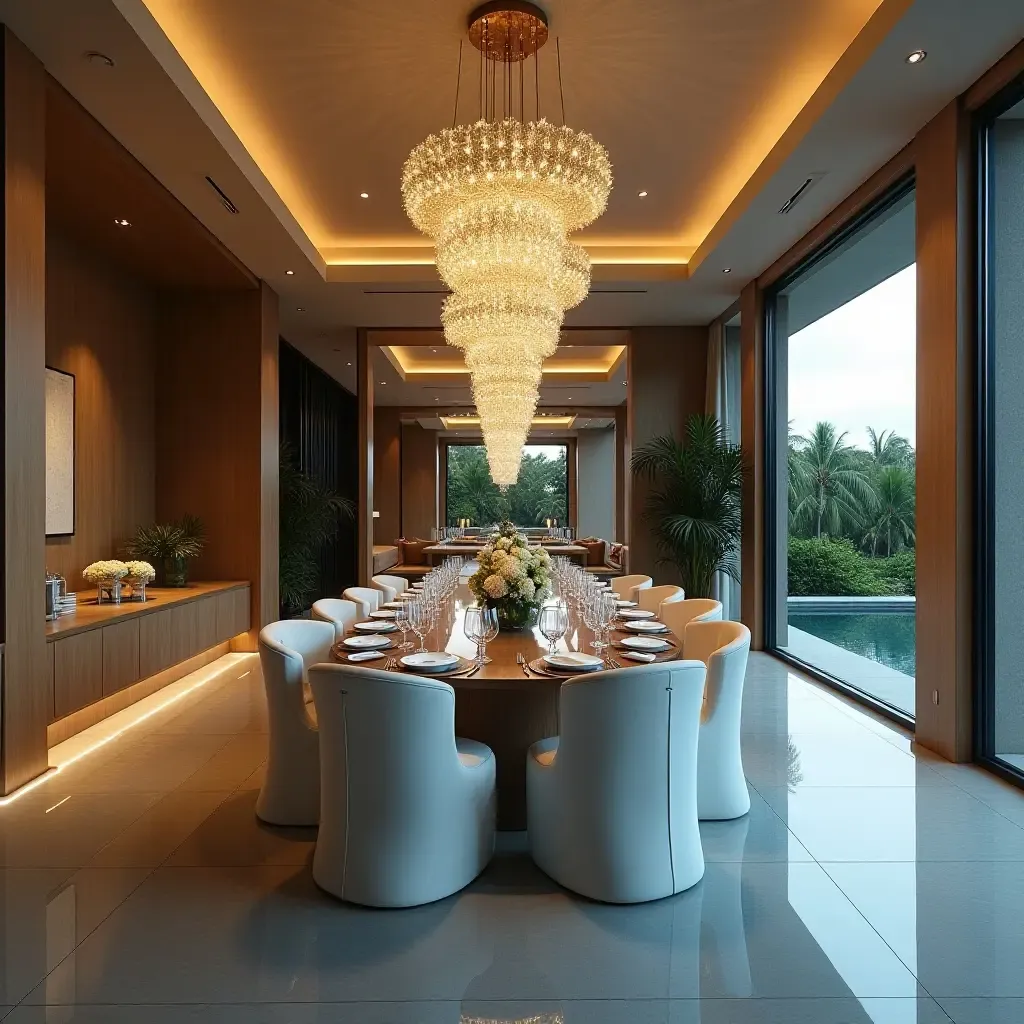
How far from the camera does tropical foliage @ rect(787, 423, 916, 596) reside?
525 centimetres

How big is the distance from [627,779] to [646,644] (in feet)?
3.17

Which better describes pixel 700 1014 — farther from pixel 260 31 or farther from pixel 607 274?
pixel 607 274

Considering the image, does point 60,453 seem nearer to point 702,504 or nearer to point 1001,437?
point 702,504

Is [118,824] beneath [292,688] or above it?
beneath

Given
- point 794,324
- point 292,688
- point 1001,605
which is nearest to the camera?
point 292,688

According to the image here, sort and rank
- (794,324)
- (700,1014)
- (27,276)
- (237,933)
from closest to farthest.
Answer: (700,1014)
(237,933)
(27,276)
(794,324)

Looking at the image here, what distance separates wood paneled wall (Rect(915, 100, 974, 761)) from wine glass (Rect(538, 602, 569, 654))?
2.30 metres

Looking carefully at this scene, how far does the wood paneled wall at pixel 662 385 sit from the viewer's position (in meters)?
9.20

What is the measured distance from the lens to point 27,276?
150 inches

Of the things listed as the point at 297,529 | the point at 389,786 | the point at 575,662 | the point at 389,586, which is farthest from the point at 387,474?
the point at 389,786

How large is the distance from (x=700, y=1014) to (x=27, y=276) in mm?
4126

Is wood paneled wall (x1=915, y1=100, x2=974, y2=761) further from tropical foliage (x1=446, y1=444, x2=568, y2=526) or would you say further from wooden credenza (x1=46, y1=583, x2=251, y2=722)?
tropical foliage (x1=446, y1=444, x2=568, y2=526)

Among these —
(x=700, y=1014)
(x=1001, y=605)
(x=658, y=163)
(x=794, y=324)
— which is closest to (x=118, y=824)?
(x=700, y=1014)

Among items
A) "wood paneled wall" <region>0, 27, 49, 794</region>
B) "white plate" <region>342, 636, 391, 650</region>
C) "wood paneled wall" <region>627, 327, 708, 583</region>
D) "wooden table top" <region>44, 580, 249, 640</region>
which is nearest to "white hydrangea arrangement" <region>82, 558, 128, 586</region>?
"wooden table top" <region>44, 580, 249, 640</region>
